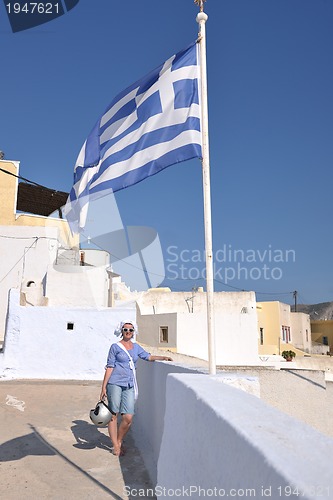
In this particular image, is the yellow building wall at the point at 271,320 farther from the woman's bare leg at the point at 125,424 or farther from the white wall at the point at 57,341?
the woman's bare leg at the point at 125,424

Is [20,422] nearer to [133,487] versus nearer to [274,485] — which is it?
[133,487]

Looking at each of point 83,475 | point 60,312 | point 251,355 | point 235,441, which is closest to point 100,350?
point 60,312

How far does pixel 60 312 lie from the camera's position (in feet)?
40.6

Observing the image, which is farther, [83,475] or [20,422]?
[20,422]

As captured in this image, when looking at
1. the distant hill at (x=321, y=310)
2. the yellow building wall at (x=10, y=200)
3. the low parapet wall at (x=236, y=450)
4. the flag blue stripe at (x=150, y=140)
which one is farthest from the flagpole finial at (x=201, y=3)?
the distant hill at (x=321, y=310)

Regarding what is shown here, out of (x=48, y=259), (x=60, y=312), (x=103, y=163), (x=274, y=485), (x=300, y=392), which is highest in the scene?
(x=48, y=259)

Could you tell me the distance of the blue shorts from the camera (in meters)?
5.01

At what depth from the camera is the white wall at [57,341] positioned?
11.9 m

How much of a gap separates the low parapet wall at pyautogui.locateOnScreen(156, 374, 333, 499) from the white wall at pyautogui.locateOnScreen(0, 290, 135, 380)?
8771mm

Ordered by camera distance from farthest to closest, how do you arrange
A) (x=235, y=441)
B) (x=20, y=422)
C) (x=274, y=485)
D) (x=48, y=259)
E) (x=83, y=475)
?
(x=48, y=259) < (x=20, y=422) < (x=83, y=475) < (x=235, y=441) < (x=274, y=485)

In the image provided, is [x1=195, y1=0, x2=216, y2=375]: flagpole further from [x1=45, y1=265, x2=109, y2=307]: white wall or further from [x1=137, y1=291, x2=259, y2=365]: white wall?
[x1=137, y1=291, x2=259, y2=365]: white wall

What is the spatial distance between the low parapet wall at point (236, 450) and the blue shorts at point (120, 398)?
4.73ft

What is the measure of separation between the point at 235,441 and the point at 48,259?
69.6 feet

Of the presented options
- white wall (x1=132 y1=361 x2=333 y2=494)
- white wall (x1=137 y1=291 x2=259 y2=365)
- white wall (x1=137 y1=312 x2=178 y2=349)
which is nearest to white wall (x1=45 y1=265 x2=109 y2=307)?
white wall (x1=137 y1=312 x2=178 y2=349)
